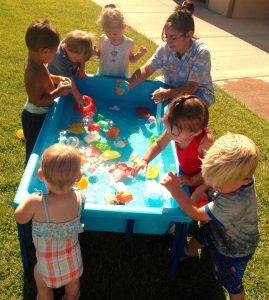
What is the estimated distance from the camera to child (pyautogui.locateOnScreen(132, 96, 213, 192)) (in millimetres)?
2365

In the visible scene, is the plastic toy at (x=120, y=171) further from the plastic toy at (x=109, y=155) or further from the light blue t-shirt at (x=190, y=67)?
the light blue t-shirt at (x=190, y=67)

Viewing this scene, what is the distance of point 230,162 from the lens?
1.87m

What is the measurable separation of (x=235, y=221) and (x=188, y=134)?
2.18ft

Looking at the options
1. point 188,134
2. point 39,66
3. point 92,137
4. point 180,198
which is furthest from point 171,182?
point 92,137

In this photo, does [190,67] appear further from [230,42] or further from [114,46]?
[230,42]

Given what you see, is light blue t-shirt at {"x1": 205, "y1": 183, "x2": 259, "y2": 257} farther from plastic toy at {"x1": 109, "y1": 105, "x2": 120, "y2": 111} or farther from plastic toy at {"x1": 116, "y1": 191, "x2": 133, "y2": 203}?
plastic toy at {"x1": 109, "y1": 105, "x2": 120, "y2": 111}

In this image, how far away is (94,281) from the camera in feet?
8.11

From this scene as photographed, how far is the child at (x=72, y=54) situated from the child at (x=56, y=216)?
5.49 feet

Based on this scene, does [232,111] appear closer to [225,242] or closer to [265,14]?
[225,242]

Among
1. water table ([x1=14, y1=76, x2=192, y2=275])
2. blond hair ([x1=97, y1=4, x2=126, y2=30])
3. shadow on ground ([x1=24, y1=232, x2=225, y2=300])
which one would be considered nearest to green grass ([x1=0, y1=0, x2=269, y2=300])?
shadow on ground ([x1=24, y1=232, x2=225, y2=300])

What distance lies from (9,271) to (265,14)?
30.8 ft

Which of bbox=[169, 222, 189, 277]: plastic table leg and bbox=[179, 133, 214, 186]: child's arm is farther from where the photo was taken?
bbox=[179, 133, 214, 186]: child's arm

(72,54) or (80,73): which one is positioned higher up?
(72,54)

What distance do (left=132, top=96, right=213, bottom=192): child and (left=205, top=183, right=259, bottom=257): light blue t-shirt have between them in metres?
0.48
